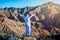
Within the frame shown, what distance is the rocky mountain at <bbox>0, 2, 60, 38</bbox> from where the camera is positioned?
248 inches

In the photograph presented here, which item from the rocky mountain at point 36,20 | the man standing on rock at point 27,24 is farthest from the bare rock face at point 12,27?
the man standing on rock at point 27,24

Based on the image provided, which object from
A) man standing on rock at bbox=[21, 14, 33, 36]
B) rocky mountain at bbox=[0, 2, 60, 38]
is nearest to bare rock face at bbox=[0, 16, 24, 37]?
rocky mountain at bbox=[0, 2, 60, 38]

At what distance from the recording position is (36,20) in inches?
252

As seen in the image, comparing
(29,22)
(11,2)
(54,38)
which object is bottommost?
(54,38)

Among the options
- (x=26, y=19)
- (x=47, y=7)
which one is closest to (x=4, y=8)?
(x=26, y=19)

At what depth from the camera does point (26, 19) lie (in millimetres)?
6379

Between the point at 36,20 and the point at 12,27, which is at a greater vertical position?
the point at 36,20

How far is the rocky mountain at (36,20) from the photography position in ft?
20.7

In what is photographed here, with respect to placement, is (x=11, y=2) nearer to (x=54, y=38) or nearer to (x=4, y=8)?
(x=4, y=8)

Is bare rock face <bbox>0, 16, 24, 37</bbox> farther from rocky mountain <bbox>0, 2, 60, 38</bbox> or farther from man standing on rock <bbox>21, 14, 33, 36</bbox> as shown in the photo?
man standing on rock <bbox>21, 14, 33, 36</bbox>

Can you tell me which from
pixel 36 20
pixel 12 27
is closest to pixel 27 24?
pixel 36 20

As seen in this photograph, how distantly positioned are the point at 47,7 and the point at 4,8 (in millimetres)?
1173

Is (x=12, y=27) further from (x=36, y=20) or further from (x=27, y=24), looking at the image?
(x=36, y=20)

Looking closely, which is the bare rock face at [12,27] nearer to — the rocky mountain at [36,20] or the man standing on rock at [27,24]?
the rocky mountain at [36,20]
